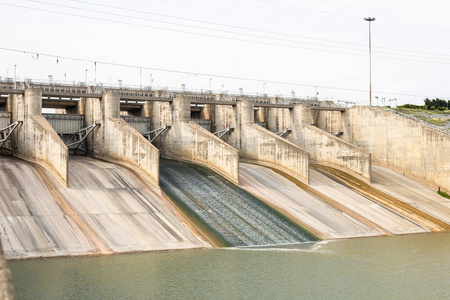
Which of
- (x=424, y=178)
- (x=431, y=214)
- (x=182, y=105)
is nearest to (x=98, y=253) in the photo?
(x=182, y=105)

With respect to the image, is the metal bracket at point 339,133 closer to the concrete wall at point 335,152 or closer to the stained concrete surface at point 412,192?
the concrete wall at point 335,152

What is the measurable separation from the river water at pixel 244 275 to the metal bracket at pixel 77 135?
18.4 meters

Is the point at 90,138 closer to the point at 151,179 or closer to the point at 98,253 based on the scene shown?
the point at 151,179

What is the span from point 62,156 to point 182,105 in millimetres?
14262

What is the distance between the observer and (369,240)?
38.0 meters

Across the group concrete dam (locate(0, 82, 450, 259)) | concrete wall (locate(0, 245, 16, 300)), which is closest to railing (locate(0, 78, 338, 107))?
concrete dam (locate(0, 82, 450, 259))

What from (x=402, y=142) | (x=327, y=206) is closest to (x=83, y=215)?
(x=327, y=206)

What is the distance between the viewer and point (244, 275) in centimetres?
2681

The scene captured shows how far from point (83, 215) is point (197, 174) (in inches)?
475

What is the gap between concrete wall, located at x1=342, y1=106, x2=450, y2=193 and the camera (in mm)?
53156

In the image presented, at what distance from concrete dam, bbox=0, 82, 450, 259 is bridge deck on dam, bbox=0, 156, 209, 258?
0.29 feet

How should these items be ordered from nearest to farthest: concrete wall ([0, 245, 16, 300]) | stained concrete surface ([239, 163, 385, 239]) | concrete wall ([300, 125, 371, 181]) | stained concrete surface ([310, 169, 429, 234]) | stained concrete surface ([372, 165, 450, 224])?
concrete wall ([0, 245, 16, 300]), stained concrete surface ([239, 163, 385, 239]), stained concrete surface ([310, 169, 429, 234]), stained concrete surface ([372, 165, 450, 224]), concrete wall ([300, 125, 371, 181])

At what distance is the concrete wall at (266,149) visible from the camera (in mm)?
48284

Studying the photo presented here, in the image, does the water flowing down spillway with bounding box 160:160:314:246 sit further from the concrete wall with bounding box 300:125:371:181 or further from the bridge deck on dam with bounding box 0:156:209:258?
the concrete wall with bounding box 300:125:371:181
